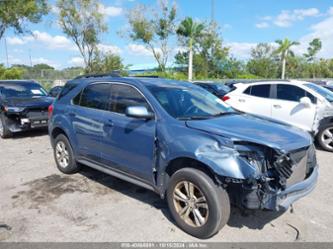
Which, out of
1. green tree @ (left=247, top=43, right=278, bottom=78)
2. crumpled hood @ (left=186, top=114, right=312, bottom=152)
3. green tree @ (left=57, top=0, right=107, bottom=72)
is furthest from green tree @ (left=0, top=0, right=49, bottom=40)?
green tree @ (left=247, top=43, right=278, bottom=78)

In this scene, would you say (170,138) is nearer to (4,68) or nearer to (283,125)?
(283,125)

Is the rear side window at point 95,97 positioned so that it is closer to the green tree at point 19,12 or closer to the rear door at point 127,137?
the rear door at point 127,137

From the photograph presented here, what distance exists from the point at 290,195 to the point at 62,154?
4089 mm

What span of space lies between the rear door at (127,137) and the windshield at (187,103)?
0.25 m

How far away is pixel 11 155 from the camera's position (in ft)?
23.8

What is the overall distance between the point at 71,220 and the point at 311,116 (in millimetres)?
6102

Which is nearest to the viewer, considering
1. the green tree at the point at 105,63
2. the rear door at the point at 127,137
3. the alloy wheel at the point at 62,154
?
the rear door at the point at 127,137

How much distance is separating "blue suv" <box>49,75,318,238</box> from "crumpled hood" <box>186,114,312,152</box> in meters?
0.01

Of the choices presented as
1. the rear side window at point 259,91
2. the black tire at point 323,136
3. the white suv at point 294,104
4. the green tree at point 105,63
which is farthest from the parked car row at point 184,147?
the green tree at point 105,63

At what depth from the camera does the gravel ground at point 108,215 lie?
3539mm

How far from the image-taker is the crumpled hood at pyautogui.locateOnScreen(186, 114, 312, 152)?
3256 millimetres

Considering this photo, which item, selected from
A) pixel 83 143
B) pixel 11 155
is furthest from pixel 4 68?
pixel 83 143

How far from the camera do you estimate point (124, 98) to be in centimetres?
445

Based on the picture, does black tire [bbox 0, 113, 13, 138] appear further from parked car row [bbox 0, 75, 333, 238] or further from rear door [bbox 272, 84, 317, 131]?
rear door [bbox 272, 84, 317, 131]
